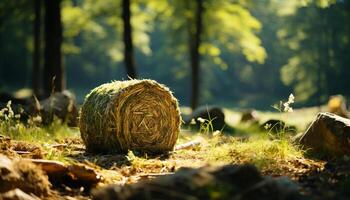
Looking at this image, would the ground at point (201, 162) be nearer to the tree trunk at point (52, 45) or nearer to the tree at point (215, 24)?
the tree trunk at point (52, 45)

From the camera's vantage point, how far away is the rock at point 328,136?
21.6 ft

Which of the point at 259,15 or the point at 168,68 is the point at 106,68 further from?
the point at 259,15

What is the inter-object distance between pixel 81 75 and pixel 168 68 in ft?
33.9

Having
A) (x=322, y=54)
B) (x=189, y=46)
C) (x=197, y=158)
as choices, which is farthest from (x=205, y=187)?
(x=322, y=54)

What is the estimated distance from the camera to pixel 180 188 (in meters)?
3.25

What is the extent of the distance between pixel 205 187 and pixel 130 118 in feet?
13.9

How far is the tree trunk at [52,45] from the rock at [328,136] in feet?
29.8

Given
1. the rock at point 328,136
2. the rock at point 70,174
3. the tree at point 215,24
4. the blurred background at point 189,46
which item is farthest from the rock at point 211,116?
the rock at point 70,174

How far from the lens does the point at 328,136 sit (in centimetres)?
673

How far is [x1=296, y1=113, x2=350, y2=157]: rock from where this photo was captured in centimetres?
658

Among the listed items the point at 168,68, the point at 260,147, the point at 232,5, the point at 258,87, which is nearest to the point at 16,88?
the point at 168,68

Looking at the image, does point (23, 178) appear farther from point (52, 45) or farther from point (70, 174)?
point (52, 45)

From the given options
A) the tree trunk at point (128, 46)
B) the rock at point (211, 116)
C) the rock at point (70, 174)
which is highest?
the tree trunk at point (128, 46)

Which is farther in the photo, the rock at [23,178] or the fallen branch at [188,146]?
the fallen branch at [188,146]
